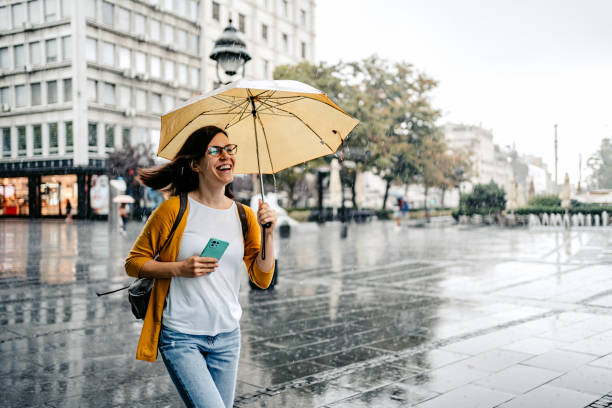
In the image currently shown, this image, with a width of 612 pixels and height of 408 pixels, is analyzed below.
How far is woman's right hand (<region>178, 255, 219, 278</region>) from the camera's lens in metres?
2.66

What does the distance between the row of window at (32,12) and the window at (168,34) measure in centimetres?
889

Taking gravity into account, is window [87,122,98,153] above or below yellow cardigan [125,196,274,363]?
above

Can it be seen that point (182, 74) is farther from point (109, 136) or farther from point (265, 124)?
point (265, 124)

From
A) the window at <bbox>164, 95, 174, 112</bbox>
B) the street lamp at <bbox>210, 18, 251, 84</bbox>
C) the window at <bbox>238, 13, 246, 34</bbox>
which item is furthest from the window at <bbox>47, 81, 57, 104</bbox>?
the street lamp at <bbox>210, 18, 251, 84</bbox>

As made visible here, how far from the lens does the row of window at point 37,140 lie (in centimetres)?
4453

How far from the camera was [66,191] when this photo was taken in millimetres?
45469

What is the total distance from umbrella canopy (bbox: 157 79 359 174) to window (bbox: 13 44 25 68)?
48728 mm

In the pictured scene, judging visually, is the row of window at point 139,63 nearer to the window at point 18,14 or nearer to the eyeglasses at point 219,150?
the window at point 18,14

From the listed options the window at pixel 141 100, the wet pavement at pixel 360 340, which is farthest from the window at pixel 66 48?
the wet pavement at pixel 360 340

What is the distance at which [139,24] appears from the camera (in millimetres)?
48719

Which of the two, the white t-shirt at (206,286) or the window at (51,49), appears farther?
the window at (51,49)

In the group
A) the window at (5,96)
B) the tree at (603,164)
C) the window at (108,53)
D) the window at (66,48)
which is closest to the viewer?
the window at (66,48)

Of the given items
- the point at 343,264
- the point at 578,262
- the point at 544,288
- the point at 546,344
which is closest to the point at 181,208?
the point at 546,344

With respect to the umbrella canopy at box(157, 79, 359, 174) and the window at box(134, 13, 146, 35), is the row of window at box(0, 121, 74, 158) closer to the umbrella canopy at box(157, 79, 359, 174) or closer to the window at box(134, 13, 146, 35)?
the window at box(134, 13, 146, 35)
